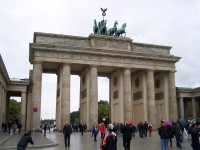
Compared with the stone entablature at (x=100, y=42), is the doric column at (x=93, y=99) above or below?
below

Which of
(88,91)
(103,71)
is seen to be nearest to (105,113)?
(103,71)

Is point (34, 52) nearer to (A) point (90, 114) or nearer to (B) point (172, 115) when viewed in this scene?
(A) point (90, 114)

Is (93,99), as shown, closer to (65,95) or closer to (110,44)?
(65,95)

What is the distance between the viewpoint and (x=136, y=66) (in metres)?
51.8

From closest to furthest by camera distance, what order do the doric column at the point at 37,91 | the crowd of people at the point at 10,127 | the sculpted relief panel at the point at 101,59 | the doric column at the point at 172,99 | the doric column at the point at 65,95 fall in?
the crowd of people at the point at 10,127 → the doric column at the point at 37,91 → the doric column at the point at 65,95 → the sculpted relief panel at the point at 101,59 → the doric column at the point at 172,99

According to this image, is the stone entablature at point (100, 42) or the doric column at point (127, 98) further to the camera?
the doric column at point (127, 98)

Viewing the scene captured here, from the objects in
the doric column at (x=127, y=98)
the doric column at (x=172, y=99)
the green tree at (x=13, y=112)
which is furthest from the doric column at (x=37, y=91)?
the green tree at (x=13, y=112)

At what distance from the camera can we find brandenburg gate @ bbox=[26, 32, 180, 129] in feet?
153

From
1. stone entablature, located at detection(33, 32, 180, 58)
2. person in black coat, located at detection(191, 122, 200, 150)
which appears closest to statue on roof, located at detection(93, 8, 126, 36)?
stone entablature, located at detection(33, 32, 180, 58)

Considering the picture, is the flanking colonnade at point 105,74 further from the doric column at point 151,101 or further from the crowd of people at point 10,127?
the crowd of people at point 10,127

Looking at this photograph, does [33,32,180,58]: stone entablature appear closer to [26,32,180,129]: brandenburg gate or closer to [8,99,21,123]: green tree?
[26,32,180,129]: brandenburg gate

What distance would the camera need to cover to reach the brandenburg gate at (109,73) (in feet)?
153

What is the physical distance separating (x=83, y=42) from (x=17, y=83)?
13997 millimetres

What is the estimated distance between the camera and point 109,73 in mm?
58656
